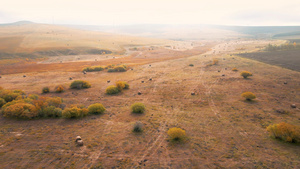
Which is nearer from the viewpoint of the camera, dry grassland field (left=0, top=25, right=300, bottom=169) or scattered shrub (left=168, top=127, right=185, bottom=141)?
dry grassland field (left=0, top=25, right=300, bottom=169)

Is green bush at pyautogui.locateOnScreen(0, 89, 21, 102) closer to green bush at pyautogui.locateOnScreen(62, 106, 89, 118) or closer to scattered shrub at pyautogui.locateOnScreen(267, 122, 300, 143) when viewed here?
green bush at pyautogui.locateOnScreen(62, 106, 89, 118)

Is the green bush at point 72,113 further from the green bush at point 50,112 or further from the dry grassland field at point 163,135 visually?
the green bush at point 50,112

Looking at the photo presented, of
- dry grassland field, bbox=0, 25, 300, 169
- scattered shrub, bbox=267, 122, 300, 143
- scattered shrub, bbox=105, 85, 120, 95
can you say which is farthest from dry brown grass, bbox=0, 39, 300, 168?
scattered shrub, bbox=105, 85, 120, 95

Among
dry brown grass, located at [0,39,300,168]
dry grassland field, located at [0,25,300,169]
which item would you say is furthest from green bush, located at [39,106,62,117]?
dry brown grass, located at [0,39,300,168]

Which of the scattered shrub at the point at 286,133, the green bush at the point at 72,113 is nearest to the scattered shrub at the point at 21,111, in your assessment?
the green bush at the point at 72,113

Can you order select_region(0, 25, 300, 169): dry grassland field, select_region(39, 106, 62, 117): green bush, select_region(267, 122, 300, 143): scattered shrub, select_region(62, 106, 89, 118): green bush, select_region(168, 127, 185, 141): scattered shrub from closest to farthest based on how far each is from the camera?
select_region(0, 25, 300, 169): dry grassland field, select_region(267, 122, 300, 143): scattered shrub, select_region(168, 127, 185, 141): scattered shrub, select_region(62, 106, 89, 118): green bush, select_region(39, 106, 62, 117): green bush

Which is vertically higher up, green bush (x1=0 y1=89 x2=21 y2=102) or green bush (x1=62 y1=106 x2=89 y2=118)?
green bush (x1=0 y1=89 x2=21 y2=102)

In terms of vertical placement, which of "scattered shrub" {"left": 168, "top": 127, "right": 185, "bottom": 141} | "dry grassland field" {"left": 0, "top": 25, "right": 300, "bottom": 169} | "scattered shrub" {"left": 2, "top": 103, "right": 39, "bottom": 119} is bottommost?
"dry grassland field" {"left": 0, "top": 25, "right": 300, "bottom": 169}

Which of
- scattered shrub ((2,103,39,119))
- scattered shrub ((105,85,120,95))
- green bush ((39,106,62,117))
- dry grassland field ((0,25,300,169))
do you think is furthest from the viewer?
scattered shrub ((105,85,120,95))
